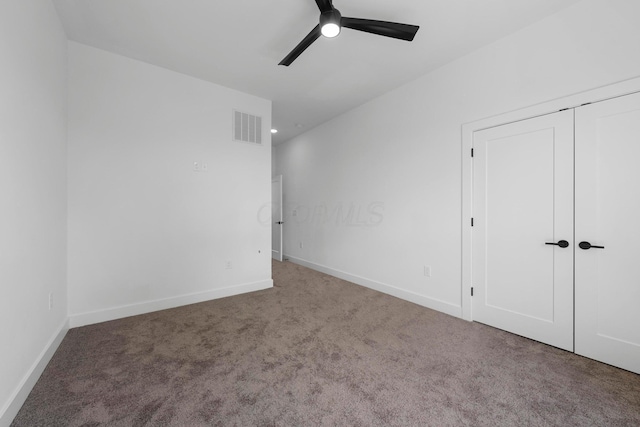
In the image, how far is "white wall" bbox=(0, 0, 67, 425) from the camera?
4.79ft

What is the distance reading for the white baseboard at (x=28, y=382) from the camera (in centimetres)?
143

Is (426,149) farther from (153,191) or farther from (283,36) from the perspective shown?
(153,191)

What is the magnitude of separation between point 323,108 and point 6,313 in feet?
13.8

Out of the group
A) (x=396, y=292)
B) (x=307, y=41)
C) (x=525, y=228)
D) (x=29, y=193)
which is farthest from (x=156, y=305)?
(x=525, y=228)

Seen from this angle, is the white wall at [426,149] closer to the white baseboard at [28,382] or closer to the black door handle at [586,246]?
the black door handle at [586,246]

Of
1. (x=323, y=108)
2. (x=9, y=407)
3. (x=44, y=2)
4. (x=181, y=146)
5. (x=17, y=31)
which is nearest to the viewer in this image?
(x=9, y=407)

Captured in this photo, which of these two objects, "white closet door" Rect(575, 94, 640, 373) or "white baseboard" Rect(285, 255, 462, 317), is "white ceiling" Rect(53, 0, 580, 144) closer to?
"white closet door" Rect(575, 94, 640, 373)

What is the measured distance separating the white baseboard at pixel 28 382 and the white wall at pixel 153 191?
0.55 meters

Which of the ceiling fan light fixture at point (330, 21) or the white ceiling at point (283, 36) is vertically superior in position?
the white ceiling at point (283, 36)

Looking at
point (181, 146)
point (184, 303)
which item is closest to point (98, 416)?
point (184, 303)

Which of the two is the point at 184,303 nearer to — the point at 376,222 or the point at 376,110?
the point at 376,222

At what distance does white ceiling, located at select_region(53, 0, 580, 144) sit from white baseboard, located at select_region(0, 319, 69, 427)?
2.89 meters

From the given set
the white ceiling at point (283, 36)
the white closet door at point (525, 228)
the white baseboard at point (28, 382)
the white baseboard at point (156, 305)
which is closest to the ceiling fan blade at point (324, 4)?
the white ceiling at point (283, 36)

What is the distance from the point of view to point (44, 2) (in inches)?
79.0
